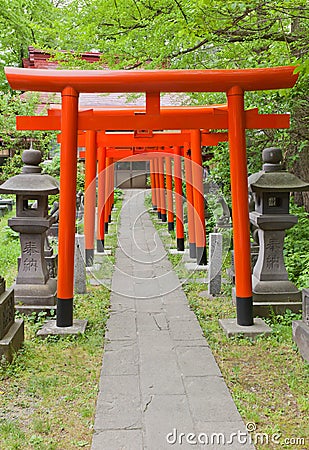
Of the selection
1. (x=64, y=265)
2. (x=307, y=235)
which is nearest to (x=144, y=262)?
(x=307, y=235)

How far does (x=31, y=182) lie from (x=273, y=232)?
3.14m

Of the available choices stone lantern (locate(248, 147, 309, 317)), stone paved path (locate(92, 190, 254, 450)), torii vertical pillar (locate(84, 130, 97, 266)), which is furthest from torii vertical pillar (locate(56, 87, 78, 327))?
torii vertical pillar (locate(84, 130, 97, 266))

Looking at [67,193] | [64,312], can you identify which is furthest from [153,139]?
[64,312]

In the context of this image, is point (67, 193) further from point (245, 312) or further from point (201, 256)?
point (201, 256)

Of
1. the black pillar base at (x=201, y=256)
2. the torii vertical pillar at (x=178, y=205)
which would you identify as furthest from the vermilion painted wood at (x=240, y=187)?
the torii vertical pillar at (x=178, y=205)

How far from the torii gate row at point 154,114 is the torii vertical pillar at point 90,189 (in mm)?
3005

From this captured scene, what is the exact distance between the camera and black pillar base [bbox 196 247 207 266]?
8555mm

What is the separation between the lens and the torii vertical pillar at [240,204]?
17.4ft

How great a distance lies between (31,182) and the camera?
20.2 ft

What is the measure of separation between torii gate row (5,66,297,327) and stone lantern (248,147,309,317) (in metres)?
0.61
